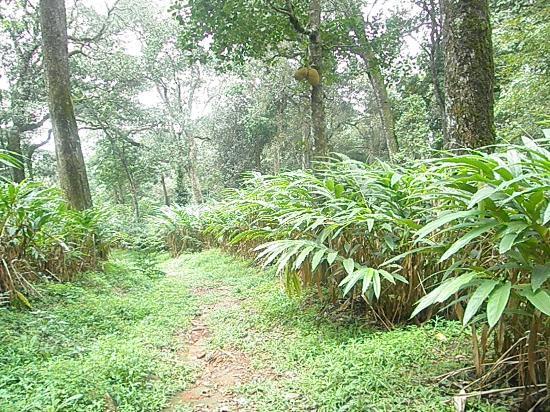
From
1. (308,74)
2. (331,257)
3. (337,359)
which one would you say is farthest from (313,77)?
(337,359)

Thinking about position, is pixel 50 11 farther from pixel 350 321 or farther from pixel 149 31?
pixel 149 31

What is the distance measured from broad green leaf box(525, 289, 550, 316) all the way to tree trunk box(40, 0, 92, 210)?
544cm

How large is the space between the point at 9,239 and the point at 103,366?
162 centimetres

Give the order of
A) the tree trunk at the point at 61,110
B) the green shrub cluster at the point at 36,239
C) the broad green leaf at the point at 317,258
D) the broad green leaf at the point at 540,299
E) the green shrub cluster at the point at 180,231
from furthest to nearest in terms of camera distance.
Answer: the green shrub cluster at the point at 180,231 < the tree trunk at the point at 61,110 < the green shrub cluster at the point at 36,239 < the broad green leaf at the point at 317,258 < the broad green leaf at the point at 540,299

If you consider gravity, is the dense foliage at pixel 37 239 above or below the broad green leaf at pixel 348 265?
above

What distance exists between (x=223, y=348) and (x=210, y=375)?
0.36m

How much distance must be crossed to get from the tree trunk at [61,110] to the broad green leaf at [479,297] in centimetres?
530

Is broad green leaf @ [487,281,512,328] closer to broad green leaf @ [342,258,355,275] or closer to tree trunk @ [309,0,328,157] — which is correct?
broad green leaf @ [342,258,355,275]

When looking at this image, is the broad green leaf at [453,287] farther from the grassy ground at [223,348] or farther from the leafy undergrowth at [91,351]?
the leafy undergrowth at [91,351]

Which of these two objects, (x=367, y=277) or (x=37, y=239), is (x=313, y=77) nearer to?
(x=37, y=239)

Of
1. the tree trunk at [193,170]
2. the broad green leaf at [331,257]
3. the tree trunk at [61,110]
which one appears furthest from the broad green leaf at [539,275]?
the tree trunk at [193,170]

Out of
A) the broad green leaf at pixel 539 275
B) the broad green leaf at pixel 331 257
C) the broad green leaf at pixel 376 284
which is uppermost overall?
the broad green leaf at pixel 539 275

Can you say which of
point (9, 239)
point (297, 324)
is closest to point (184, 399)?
point (297, 324)

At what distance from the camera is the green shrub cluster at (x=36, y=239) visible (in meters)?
3.09
